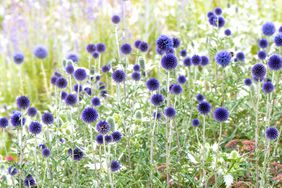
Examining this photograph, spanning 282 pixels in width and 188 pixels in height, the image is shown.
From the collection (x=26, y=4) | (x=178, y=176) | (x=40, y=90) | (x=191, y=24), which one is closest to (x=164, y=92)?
(x=178, y=176)

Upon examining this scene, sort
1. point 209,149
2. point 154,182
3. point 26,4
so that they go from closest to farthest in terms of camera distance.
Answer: point 209,149, point 154,182, point 26,4

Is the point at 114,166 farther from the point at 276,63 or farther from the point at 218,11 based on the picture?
the point at 218,11

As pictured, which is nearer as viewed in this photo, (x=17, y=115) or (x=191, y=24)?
(x=17, y=115)

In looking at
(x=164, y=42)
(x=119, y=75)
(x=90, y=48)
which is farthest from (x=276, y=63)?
(x=90, y=48)

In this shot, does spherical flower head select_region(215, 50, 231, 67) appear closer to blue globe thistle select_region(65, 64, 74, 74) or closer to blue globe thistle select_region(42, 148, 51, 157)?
blue globe thistle select_region(65, 64, 74, 74)

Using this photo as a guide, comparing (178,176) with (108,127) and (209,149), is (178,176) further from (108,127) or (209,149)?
(108,127)

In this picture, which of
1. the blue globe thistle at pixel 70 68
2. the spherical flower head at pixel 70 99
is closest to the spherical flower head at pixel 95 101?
the spherical flower head at pixel 70 99

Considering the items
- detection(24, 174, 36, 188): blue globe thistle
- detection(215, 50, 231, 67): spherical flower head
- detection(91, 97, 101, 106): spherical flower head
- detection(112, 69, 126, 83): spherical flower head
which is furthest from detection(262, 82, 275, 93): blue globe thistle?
detection(24, 174, 36, 188): blue globe thistle

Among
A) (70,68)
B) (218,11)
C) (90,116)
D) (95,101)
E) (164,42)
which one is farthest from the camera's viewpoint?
(218,11)

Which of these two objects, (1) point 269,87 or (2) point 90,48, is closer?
(1) point 269,87
